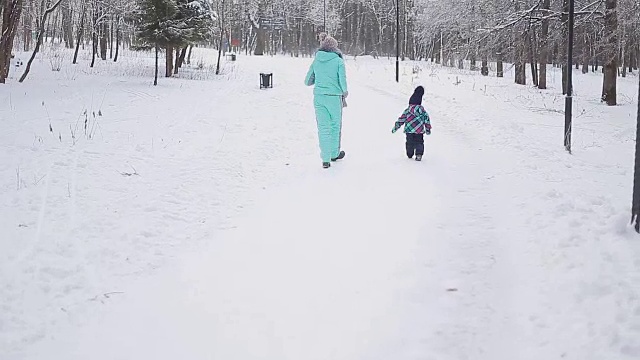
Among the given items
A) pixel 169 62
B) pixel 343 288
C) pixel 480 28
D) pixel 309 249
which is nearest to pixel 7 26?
pixel 169 62

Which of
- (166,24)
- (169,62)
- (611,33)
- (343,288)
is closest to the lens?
(343,288)

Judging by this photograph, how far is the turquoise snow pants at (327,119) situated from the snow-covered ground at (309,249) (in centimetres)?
49

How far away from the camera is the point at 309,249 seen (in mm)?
5262

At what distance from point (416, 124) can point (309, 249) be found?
3781 mm

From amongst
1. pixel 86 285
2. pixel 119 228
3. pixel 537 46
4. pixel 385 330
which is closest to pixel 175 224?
pixel 119 228

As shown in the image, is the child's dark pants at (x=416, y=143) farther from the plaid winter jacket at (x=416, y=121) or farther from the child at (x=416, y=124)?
the plaid winter jacket at (x=416, y=121)

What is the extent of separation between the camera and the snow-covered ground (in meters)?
3.67

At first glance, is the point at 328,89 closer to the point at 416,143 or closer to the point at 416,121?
the point at 416,121

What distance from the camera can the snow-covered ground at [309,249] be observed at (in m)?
3.67

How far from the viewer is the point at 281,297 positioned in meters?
4.31

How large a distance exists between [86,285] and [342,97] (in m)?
5.14

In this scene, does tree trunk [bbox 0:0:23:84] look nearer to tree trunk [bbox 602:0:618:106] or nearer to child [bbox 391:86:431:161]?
child [bbox 391:86:431:161]

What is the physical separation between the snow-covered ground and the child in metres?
0.32

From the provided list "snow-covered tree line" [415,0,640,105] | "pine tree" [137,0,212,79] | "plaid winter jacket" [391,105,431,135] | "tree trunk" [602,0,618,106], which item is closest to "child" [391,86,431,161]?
"plaid winter jacket" [391,105,431,135]
